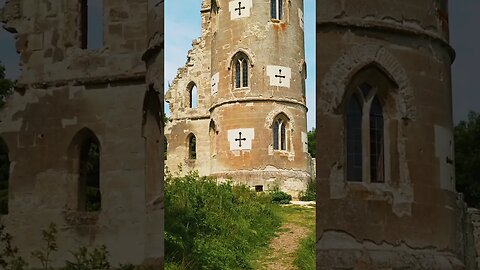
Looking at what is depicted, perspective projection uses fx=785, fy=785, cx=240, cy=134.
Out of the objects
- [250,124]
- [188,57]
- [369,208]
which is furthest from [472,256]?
[188,57]

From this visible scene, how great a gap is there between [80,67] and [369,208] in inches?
210

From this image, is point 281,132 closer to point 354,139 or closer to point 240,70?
point 240,70

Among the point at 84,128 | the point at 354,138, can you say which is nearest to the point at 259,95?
the point at 84,128

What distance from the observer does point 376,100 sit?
40.9ft

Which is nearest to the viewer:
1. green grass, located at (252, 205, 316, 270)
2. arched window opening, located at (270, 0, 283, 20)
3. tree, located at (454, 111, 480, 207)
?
Answer: green grass, located at (252, 205, 316, 270)

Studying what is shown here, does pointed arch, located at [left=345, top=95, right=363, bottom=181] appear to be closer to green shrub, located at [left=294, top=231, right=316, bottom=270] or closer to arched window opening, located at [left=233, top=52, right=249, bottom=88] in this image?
green shrub, located at [left=294, top=231, right=316, bottom=270]

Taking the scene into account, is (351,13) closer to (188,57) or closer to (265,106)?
(265,106)

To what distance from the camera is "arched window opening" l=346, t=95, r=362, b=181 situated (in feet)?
39.9

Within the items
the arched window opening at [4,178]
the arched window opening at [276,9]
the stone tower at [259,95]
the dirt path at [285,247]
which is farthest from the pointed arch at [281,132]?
the arched window opening at [4,178]

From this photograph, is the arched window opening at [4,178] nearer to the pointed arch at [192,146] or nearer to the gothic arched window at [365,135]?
the gothic arched window at [365,135]

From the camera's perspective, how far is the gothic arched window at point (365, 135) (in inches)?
480

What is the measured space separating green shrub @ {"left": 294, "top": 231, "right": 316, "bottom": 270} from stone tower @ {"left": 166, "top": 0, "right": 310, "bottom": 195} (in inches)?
374

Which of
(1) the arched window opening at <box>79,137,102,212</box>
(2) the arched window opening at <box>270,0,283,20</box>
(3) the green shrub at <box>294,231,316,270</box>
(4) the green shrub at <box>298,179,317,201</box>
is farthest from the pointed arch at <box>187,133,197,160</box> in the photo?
(1) the arched window opening at <box>79,137,102,212</box>

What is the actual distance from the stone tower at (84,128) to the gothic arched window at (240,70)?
57.7 feet
